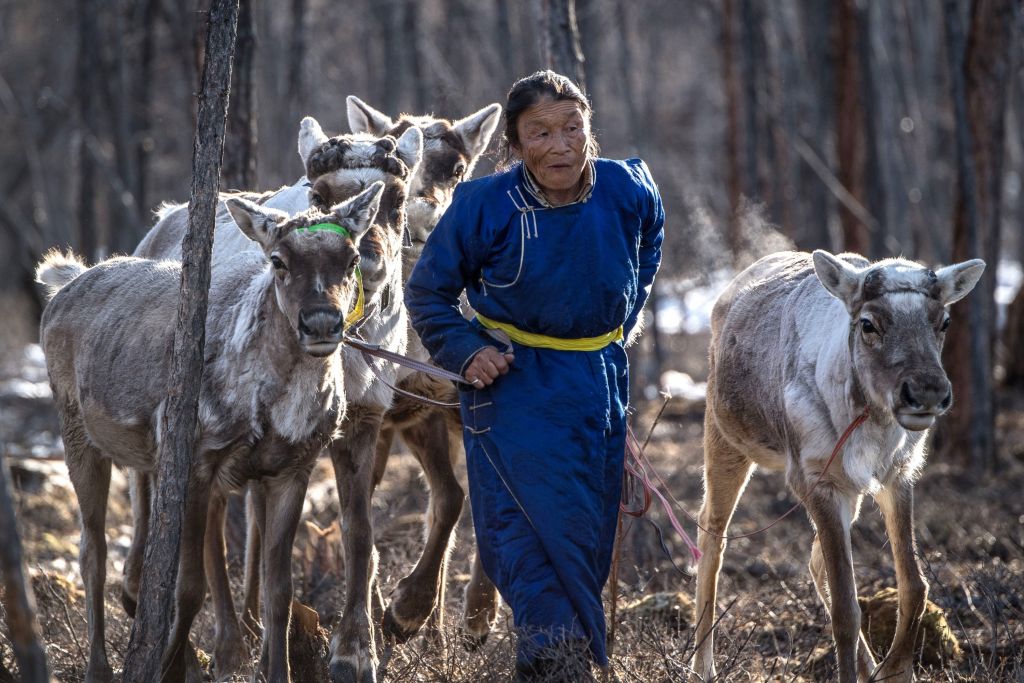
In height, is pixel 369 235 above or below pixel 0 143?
below

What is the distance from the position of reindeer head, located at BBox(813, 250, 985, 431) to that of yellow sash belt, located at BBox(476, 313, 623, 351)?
1.26 metres

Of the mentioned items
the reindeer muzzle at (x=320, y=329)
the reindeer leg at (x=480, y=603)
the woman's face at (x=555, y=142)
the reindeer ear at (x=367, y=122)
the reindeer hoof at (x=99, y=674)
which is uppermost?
the reindeer ear at (x=367, y=122)

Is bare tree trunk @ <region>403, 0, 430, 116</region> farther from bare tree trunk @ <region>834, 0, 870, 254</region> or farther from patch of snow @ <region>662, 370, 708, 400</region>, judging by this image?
bare tree trunk @ <region>834, 0, 870, 254</region>

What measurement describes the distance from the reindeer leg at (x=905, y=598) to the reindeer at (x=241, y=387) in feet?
8.99

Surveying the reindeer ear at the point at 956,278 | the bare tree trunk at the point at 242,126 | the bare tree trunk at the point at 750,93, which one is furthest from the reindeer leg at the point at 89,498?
the bare tree trunk at the point at 750,93

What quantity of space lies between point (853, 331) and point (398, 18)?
1903 centimetres

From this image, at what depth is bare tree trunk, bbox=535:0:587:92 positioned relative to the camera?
348 inches

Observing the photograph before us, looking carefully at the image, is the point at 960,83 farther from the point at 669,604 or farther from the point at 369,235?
the point at 369,235

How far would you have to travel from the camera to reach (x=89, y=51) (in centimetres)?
1928

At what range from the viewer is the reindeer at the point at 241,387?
5.61m

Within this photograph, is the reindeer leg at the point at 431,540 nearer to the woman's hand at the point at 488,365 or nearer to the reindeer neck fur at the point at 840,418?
the woman's hand at the point at 488,365

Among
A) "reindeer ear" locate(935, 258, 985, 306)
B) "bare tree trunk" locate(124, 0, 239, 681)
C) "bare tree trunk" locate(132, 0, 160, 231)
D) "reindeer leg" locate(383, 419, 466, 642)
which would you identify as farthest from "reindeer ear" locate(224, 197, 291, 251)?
"bare tree trunk" locate(132, 0, 160, 231)

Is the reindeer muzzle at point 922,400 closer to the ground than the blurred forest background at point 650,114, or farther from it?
closer to the ground

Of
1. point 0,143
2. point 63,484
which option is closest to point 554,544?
point 63,484
